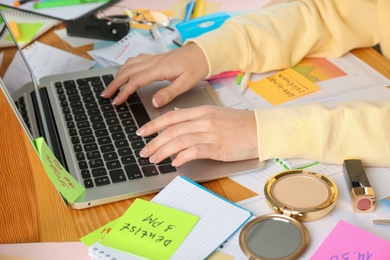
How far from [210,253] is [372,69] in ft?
2.11

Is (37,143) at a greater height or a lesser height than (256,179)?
greater

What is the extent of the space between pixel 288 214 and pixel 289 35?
55 cm

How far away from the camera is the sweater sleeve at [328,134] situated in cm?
102

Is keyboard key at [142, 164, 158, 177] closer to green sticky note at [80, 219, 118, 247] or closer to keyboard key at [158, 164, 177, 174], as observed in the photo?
keyboard key at [158, 164, 177, 174]

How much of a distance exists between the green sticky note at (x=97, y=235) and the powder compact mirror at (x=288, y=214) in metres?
0.20

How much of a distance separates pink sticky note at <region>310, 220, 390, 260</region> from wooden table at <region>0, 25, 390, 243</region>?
16 cm

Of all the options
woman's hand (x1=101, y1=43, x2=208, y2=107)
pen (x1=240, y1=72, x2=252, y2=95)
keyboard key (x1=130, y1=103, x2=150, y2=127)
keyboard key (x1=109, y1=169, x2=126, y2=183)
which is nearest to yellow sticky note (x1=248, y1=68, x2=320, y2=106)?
pen (x1=240, y1=72, x2=252, y2=95)

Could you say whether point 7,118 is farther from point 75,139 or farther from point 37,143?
point 37,143

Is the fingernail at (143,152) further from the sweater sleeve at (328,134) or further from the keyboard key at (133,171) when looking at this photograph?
the sweater sleeve at (328,134)

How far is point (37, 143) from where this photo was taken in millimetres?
913

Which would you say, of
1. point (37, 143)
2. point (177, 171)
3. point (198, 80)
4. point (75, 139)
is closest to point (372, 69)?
point (198, 80)

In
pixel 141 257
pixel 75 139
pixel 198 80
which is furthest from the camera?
pixel 198 80

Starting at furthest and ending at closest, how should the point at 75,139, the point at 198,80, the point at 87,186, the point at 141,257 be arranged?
the point at 198,80, the point at 75,139, the point at 87,186, the point at 141,257

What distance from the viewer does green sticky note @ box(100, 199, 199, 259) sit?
33.8 inches
